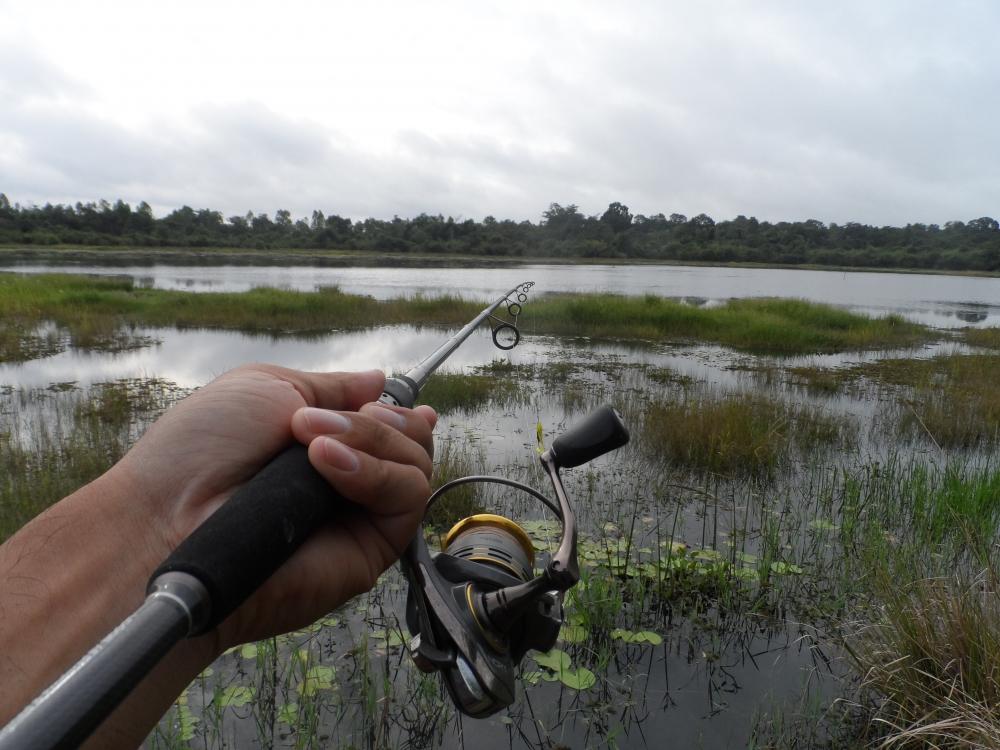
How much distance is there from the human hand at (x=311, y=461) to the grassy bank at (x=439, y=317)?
14.0 metres

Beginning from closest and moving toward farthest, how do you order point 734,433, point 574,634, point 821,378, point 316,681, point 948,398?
point 316,681 → point 574,634 → point 734,433 → point 948,398 → point 821,378

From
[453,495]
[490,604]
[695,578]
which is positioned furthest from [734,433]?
[490,604]

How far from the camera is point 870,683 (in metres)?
2.80

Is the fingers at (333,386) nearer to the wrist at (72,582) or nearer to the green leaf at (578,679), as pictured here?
the wrist at (72,582)

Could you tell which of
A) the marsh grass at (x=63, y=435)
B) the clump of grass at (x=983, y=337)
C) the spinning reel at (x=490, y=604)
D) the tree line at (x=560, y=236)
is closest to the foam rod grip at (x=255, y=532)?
the spinning reel at (x=490, y=604)

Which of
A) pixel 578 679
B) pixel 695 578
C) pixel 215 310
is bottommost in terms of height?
pixel 578 679

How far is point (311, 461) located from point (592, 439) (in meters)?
0.60

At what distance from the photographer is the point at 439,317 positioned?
17.6 metres

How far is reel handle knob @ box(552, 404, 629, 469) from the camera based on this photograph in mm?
1295

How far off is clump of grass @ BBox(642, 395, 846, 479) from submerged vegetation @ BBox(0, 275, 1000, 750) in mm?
31

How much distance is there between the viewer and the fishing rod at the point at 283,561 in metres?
0.45

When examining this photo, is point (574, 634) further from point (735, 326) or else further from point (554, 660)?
point (735, 326)

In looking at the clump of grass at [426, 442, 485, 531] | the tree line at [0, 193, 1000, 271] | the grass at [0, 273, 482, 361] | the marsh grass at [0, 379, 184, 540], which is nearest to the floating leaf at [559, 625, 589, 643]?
the clump of grass at [426, 442, 485, 531]

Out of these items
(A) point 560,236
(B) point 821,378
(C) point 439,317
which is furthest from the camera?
(A) point 560,236
